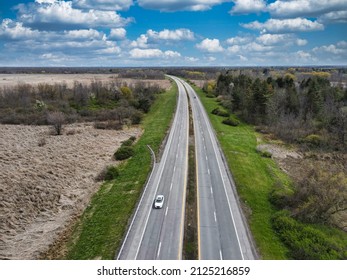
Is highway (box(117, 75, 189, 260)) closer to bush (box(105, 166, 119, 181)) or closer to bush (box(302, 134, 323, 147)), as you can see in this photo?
bush (box(105, 166, 119, 181))

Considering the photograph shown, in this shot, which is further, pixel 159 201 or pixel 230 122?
pixel 230 122

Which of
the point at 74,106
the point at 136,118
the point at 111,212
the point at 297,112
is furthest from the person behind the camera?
the point at 74,106

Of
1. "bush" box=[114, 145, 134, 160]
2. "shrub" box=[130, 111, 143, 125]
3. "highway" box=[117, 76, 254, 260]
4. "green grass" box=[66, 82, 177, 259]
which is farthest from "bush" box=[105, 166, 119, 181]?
"shrub" box=[130, 111, 143, 125]

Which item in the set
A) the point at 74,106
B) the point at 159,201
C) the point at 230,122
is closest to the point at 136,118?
the point at 230,122

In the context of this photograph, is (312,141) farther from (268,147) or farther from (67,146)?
(67,146)

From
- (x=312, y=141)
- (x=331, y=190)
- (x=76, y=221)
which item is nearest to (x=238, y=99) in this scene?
(x=312, y=141)

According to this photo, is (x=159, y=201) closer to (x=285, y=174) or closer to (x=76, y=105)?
(x=285, y=174)
